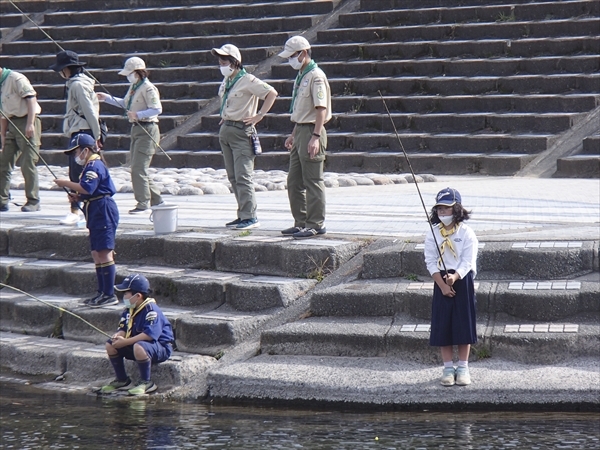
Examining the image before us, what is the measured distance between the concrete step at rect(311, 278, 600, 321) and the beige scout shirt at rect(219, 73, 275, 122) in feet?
6.64

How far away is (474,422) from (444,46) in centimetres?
1039

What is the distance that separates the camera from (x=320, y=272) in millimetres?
7496

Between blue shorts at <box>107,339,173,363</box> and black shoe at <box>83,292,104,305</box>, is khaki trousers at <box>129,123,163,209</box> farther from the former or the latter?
blue shorts at <box>107,339,173,363</box>

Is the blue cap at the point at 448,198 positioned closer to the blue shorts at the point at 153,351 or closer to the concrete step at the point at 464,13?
the blue shorts at the point at 153,351

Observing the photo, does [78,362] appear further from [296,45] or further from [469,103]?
[469,103]

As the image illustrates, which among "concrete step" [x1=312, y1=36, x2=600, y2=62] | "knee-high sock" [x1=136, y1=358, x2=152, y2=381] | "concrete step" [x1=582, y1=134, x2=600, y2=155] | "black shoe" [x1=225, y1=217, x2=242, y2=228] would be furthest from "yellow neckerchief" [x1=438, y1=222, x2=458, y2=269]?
"concrete step" [x1=312, y1=36, x2=600, y2=62]

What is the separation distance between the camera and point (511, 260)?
269 inches

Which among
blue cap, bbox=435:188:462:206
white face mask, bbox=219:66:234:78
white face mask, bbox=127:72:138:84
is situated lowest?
blue cap, bbox=435:188:462:206

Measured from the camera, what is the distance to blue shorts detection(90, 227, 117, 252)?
759 cm

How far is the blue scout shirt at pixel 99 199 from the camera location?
296 inches

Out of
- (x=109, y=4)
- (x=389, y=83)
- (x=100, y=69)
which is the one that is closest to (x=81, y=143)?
(x=389, y=83)

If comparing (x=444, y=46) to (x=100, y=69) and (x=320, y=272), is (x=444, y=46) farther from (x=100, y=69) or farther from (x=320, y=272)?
(x=320, y=272)

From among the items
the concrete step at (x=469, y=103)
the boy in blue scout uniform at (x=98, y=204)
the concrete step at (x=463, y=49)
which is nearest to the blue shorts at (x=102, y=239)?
the boy in blue scout uniform at (x=98, y=204)

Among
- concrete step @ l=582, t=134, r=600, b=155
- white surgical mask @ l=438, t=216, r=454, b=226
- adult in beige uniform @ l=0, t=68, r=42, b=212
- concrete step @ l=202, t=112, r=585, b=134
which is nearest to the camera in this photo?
white surgical mask @ l=438, t=216, r=454, b=226
